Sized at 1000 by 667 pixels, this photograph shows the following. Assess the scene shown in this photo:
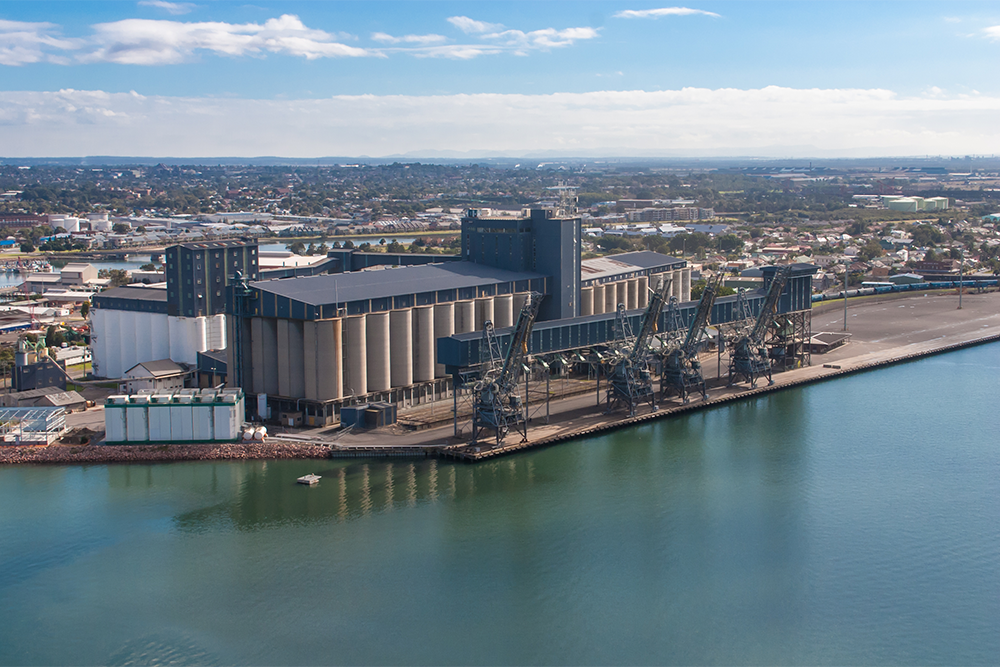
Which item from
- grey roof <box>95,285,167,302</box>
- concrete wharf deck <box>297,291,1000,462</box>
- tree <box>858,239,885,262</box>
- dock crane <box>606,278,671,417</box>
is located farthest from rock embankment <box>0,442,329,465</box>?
tree <box>858,239,885,262</box>

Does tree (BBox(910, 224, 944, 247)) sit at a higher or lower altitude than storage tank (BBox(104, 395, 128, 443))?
higher

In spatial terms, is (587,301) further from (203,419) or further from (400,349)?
(203,419)

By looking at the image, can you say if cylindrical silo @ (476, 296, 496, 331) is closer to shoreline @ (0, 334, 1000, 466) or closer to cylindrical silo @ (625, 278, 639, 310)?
shoreline @ (0, 334, 1000, 466)

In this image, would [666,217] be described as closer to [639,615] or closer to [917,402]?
[917,402]

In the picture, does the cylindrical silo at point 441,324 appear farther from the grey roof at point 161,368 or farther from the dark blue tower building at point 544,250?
the grey roof at point 161,368

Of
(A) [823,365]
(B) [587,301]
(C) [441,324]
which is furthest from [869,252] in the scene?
(C) [441,324]
